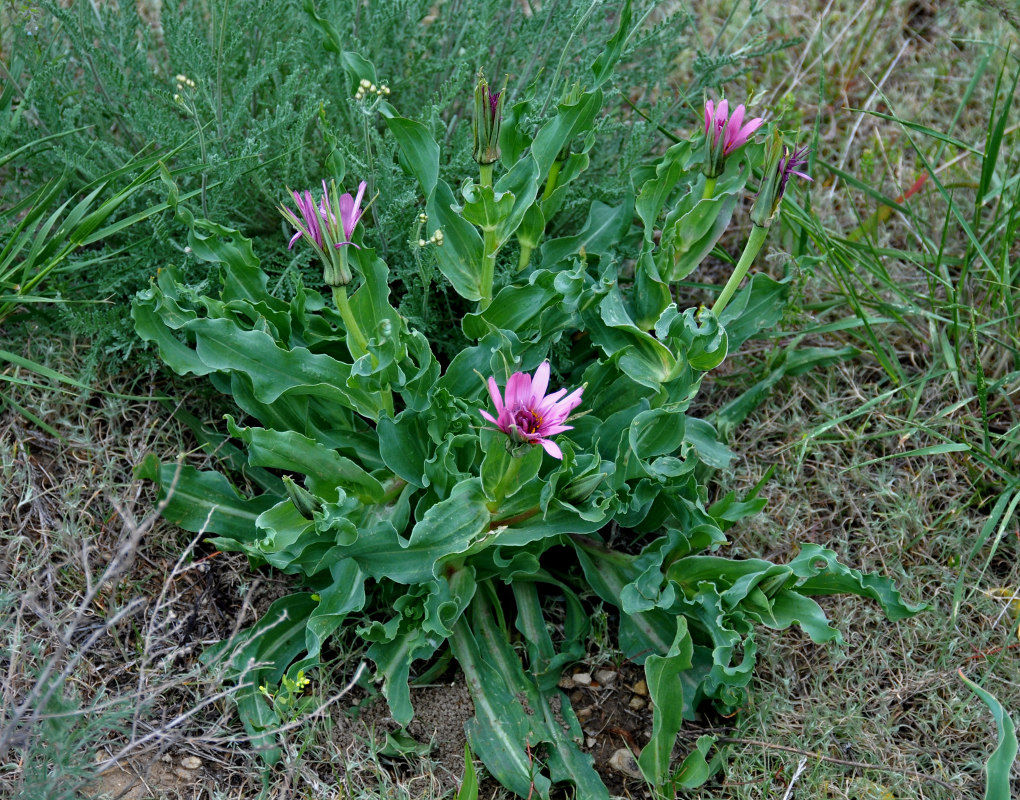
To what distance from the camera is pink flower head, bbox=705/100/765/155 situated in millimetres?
2324

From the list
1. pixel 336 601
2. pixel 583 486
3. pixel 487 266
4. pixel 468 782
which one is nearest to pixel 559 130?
pixel 487 266

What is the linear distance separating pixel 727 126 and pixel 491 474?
1.01 meters

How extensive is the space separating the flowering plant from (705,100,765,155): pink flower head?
0.01 meters

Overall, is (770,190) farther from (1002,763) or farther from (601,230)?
(1002,763)

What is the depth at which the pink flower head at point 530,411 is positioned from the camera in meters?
1.88

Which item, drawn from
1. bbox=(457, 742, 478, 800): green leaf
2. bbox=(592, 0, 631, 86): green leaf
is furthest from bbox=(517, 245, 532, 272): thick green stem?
bbox=(457, 742, 478, 800): green leaf

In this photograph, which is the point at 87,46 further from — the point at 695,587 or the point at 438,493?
the point at 695,587

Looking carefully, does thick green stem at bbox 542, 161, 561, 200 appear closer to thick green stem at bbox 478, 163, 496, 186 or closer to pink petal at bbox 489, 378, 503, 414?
thick green stem at bbox 478, 163, 496, 186

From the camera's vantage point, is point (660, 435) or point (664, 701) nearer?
point (664, 701)

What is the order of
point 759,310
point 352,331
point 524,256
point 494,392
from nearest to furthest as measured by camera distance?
point 494,392
point 352,331
point 524,256
point 759,310

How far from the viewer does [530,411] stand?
1.95m

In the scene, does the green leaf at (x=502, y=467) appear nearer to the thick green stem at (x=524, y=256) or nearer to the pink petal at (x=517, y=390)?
the pink petal at (x=517, y=390)

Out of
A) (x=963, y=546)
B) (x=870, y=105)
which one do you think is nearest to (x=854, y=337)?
(x=963, y=546)

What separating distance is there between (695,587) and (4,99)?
87.5 inches
